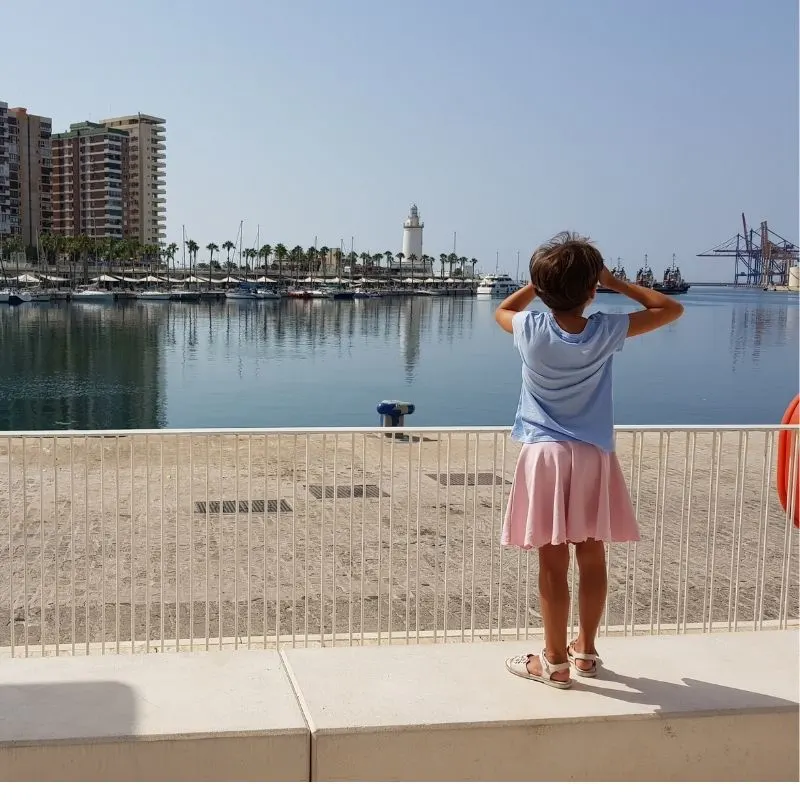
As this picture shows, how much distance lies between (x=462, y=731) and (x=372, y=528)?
484 cm

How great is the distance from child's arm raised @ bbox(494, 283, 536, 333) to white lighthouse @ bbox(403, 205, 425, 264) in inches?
7331

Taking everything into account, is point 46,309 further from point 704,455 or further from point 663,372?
point 704,455

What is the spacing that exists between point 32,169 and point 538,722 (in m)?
164

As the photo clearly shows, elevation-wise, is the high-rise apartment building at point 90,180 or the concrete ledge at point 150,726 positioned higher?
the high-rise apartment building at point 90,180

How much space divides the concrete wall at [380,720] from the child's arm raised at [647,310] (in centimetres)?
116

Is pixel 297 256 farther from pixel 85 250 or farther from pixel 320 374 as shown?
pixel 320 374

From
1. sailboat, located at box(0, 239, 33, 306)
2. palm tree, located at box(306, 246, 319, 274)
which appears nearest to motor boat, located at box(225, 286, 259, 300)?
sailboat, located at box(0, 239, 33, 306)

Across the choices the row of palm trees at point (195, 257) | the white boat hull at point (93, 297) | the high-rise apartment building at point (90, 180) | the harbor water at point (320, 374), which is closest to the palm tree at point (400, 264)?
the row of palm trees at point (195, 257)

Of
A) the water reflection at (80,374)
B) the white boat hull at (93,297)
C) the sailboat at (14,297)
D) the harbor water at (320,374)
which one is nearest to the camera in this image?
the water reflection at (80,374)

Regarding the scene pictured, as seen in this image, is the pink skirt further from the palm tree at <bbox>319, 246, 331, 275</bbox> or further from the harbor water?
the palm tree at <bbox>319, 246, 331, 275</bbox>

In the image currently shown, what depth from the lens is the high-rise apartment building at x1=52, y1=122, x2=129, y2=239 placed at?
16088cm

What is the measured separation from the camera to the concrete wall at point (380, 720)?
2803 millimetres

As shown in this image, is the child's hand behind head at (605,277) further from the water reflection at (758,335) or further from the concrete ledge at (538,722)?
the water reflection at (758,335)
